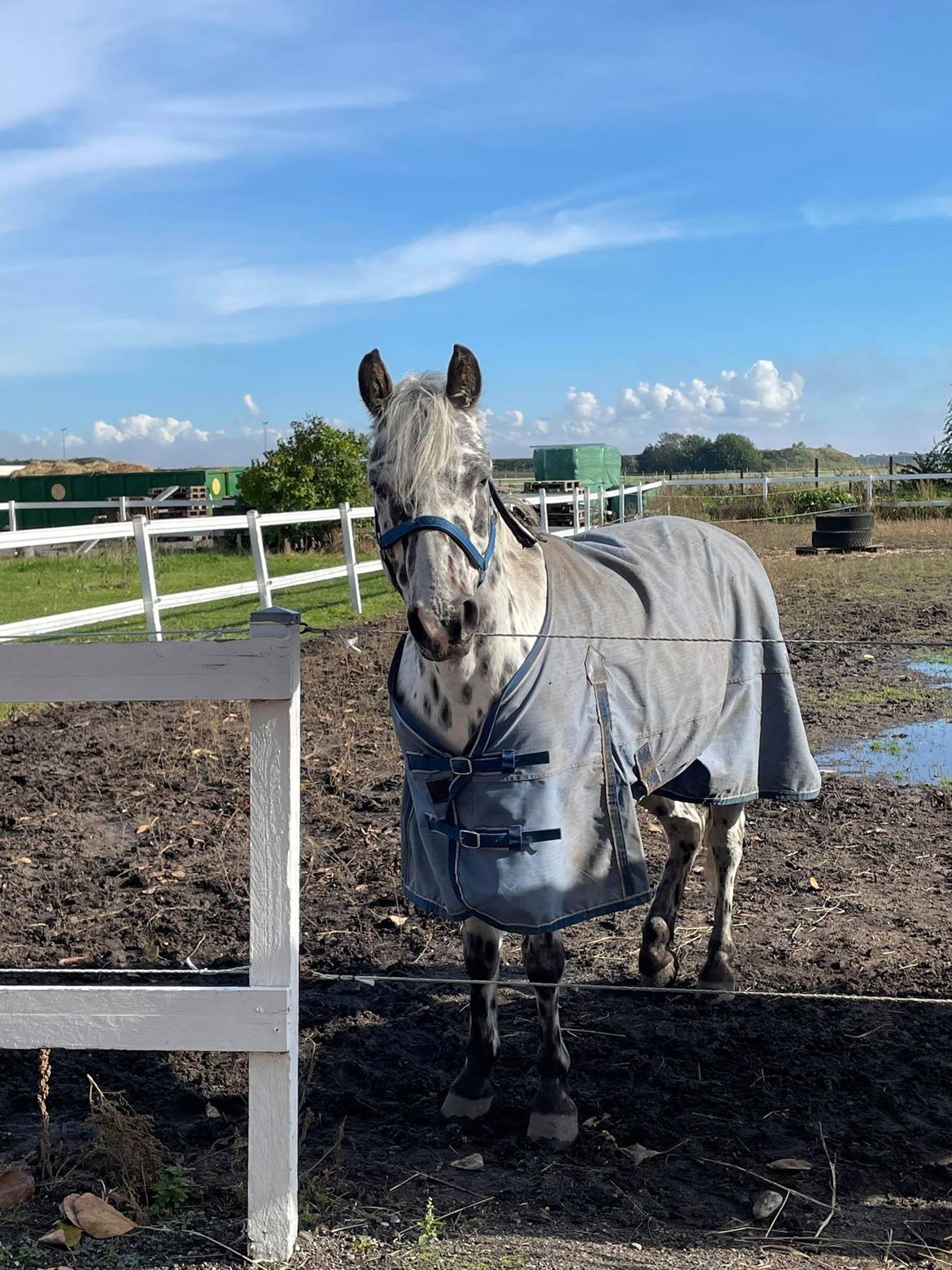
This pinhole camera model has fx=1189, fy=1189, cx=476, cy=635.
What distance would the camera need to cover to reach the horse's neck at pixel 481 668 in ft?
10.5

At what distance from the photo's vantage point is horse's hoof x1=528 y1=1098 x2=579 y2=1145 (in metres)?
3.28

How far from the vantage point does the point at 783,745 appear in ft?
14.5

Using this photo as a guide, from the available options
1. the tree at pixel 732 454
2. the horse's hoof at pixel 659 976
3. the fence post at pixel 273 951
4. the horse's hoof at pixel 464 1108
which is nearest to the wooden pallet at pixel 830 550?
the horse's hoof at pixel 659 976

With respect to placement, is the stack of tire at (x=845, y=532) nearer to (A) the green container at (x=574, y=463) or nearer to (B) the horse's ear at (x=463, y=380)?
(A) the green container at (x=574, y=463)

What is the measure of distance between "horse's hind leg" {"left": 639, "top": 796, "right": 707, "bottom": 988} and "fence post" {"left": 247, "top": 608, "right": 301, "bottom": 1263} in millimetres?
1869

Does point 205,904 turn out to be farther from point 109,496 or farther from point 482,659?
point 109,496

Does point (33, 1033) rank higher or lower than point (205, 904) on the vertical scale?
higher

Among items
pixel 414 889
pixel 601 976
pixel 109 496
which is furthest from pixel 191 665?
pixel 109 496

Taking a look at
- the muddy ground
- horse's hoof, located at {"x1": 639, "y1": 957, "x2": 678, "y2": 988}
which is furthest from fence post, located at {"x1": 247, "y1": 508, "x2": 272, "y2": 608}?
horse's hoof, located at {"x1": 639, "y1": 957, "x2": 678, "y2": 988}

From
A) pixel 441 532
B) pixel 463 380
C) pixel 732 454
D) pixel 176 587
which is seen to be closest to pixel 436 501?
pixel 441 532

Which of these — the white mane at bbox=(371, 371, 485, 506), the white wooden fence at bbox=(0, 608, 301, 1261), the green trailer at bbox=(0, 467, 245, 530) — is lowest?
the white wooden fence at bbox=(0, 608, 301, 1261)

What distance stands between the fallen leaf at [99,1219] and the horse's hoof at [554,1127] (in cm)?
110

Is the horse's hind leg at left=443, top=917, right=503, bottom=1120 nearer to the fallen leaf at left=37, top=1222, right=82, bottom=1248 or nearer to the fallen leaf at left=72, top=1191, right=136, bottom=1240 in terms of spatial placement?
the fallen leaf at left=72, top=1191, right=136, bottom=1240

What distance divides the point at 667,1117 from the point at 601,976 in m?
0.94
